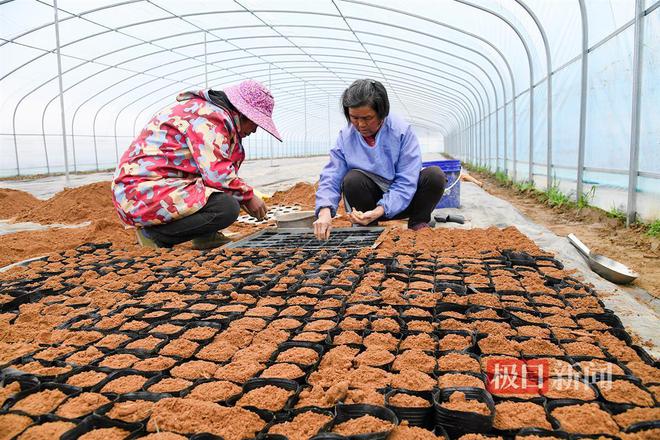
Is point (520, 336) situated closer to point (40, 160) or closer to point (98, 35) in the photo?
point (98, 35)

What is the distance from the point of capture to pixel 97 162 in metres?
16.2

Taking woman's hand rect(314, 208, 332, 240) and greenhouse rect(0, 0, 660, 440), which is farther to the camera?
woman's hand rect(314, 208, 332, 240)

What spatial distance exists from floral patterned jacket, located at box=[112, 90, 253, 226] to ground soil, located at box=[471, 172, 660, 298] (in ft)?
7.87

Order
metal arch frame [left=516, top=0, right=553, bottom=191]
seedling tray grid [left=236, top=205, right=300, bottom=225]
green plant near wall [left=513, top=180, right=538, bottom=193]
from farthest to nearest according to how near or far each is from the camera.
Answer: green plant near wall [left=513, top=180, right=538, bottom=193] → metal arch frame [left=516, top=0, right=553, bottom=191] → seedling tray grid [left=236, top=205, right=300, bottom=225]

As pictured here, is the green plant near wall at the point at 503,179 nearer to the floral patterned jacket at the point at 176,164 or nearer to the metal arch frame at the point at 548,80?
the metal arch frame at the point at 548,80

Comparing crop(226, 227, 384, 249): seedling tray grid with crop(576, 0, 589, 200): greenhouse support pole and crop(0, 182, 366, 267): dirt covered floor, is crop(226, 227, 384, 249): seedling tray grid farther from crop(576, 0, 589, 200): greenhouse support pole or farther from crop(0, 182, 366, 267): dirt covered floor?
crop(576, 0, 589, 200): greenhouse support pole

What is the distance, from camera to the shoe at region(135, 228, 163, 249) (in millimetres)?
3162

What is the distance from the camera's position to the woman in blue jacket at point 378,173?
3.01 metres

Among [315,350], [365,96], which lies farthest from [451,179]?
[315,350]

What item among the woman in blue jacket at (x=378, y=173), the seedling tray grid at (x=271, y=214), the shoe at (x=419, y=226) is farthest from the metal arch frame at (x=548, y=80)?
the woman in blue jacket at (x=378, y=173)

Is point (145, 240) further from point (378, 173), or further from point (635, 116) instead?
point (635, 116)

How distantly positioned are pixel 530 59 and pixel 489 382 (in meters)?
7.82

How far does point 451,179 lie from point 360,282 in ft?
10.6

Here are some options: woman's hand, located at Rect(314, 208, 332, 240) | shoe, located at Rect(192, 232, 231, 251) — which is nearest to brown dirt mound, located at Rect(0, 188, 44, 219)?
shoe, located at Rect(192, 232, 231, 251)
